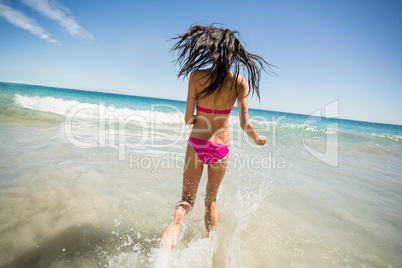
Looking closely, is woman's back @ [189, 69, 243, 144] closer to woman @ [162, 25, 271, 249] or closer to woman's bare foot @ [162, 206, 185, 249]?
woman @ [162, 25, 271, 249]

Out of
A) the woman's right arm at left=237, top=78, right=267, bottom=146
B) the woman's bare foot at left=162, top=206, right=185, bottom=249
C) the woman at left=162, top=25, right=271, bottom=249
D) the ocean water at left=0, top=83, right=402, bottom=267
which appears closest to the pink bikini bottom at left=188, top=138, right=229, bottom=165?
the woman at left=162, top=25, right=271, bottom=249

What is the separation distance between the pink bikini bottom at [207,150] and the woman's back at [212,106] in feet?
0.15

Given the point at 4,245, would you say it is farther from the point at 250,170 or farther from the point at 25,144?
the point at 250,170

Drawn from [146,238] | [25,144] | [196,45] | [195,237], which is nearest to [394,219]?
[195,237]

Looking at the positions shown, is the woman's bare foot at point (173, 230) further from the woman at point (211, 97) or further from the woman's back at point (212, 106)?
the woman's back at point (212, 106)

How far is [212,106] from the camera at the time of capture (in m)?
2.09

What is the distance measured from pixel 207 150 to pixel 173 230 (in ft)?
2.80

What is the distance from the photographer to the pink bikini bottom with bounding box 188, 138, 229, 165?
212 cm

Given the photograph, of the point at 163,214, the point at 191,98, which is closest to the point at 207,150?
the point at 191,98

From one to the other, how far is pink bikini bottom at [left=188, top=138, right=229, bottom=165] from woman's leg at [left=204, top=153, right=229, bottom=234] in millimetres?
86

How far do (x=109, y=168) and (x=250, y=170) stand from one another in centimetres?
366

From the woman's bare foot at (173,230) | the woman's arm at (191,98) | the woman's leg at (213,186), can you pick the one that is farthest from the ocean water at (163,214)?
the woman's arm at (191,98)

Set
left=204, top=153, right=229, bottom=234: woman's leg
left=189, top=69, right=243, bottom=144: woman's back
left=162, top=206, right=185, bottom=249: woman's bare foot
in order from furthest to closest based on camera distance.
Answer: left=204, top=153, right=229, bottom=234: woman's leg < left=189, top=69, right=243, bottom=144: woman's back < left=162, top=206, right=185, bottom=249: woman's bare foot

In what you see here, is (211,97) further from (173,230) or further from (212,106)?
(173,230)
